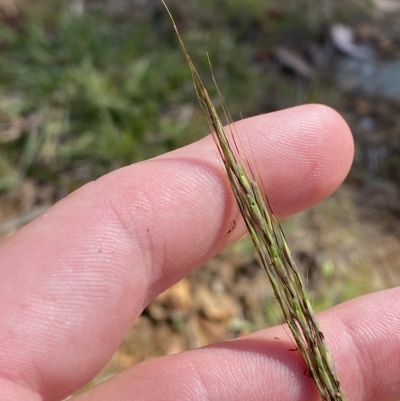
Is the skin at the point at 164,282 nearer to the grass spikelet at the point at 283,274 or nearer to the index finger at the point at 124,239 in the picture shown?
the index finger at the point at 124,239

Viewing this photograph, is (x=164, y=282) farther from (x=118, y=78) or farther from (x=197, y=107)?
(x=118, y=78)

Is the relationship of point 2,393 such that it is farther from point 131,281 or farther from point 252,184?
point 252,184

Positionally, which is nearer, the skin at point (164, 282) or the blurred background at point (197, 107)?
the skin at point (164, 282)

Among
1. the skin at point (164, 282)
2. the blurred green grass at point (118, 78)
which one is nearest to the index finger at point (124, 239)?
the skin at point (164, 282)

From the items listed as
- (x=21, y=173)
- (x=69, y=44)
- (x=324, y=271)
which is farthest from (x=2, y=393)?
(x=69, y=44)

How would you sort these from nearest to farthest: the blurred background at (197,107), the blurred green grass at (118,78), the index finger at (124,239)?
the index finger at (124,239), the blurred background at (197,107), the blurred green grass at (118,78)

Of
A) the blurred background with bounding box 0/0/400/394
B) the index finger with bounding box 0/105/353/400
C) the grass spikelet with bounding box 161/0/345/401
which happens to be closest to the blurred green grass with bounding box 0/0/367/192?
the blurred background with bounding box 0/0/400/394

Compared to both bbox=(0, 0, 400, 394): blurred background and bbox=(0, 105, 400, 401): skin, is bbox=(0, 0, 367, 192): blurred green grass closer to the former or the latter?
bbox=(0, 0, 400, 394): blurred background
